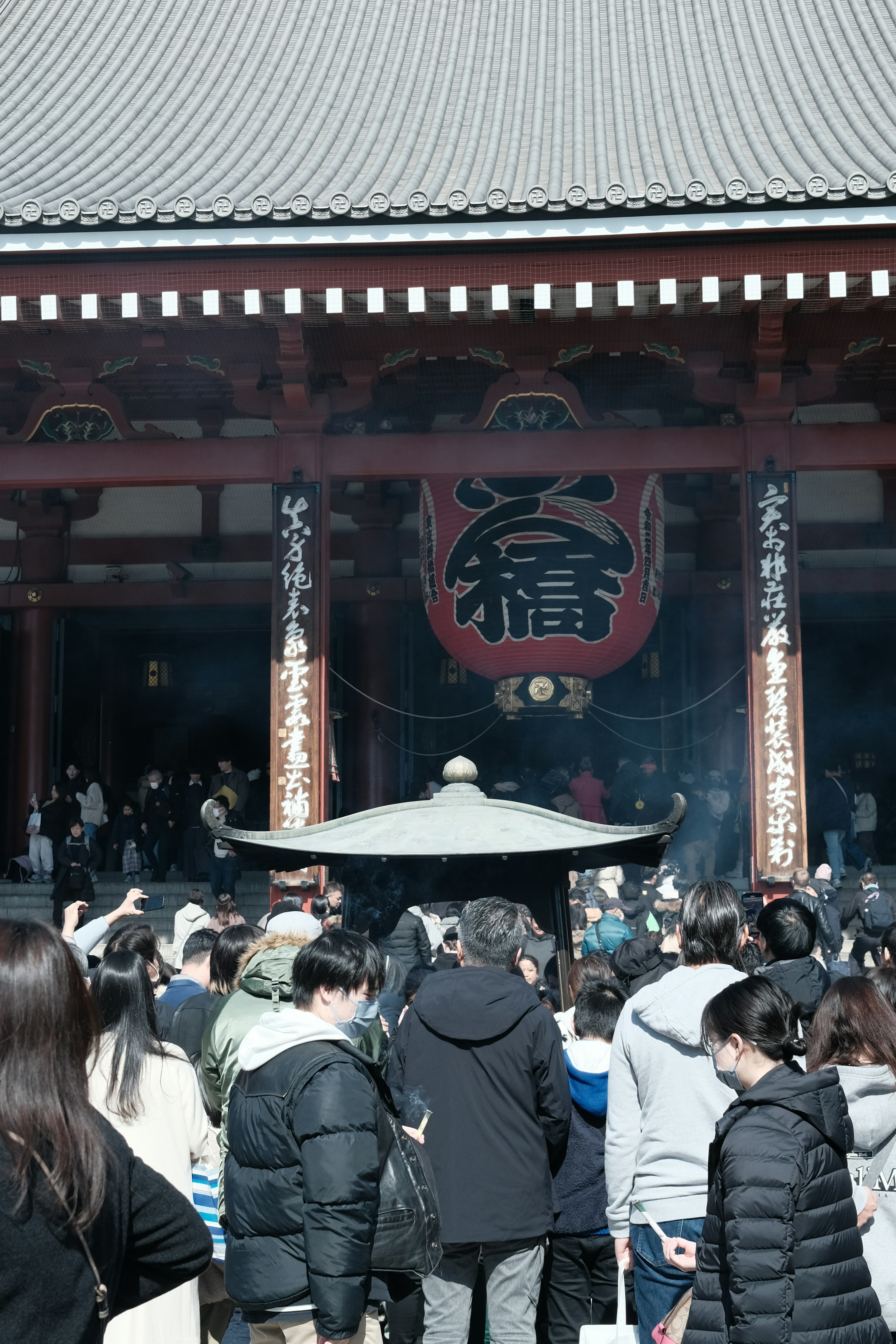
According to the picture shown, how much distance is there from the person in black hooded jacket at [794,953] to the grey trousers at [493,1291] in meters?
1.19

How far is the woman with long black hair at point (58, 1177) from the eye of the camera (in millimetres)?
1671

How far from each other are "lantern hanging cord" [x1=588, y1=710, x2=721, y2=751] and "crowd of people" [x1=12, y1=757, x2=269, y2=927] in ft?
11.3

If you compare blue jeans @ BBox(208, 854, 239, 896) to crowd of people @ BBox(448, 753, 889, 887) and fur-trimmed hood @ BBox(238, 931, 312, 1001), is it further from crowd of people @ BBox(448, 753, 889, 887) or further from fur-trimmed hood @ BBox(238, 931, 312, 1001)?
fur-trimmed hood @ BBox(238, 931, 312, 1001)

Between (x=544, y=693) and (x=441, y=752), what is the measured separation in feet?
11.3

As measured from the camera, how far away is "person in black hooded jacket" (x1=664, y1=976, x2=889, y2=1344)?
2332mm

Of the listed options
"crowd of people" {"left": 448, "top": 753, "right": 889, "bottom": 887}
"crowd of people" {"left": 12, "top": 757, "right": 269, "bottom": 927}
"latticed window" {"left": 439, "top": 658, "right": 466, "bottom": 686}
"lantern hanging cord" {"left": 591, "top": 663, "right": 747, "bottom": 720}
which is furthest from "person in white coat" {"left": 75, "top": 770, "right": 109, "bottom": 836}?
"latticed window" {"left": 439, "top": 658, "right": 466, "bottom": 686}

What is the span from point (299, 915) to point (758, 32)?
990cm

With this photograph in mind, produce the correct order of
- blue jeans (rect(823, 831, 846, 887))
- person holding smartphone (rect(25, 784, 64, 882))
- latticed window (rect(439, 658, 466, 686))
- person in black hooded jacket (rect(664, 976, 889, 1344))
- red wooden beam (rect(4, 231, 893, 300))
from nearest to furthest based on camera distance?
1. person in black hooded jacket (rect(664, 976, 889, 1344))
2. red wooden beam (rect(4, 231, 893, 300))
3. blue jeans (rect(823, 831, 846, 887))
4. person holding smartphone (rect(25, 784, 64, 882))
5. latticed window (rect(439, 658, 466, 686))

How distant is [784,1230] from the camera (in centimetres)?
233

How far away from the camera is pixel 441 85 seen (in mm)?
11094

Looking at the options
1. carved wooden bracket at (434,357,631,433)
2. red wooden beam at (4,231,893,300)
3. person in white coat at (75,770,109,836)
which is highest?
red wooden beam at (4,231,893,300)

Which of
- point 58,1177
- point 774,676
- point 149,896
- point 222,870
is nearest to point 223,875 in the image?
point 222,870

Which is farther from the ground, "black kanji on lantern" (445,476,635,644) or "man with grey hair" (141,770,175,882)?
"black kanji on lantern" (445,476,635,644)

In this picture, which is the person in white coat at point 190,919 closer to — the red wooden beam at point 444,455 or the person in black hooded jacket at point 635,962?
Answer: the red wooden beam at point 444,455
